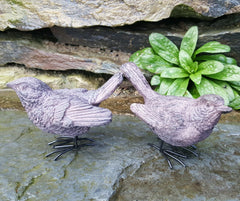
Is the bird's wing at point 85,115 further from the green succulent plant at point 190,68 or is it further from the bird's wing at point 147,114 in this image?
the green succulent plant at point 190,68

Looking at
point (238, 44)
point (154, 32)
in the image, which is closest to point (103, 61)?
point (154, 32)

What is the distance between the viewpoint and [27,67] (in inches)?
154

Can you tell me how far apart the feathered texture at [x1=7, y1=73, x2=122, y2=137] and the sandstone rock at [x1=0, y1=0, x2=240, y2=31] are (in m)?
1.34

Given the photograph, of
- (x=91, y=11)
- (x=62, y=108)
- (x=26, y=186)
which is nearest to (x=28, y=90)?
(x=62, y=108)

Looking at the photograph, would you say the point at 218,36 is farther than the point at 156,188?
Yes

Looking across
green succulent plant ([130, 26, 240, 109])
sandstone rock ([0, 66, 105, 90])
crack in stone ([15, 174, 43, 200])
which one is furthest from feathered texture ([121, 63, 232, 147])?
sandstone rock ([0, 66, 105, 90])

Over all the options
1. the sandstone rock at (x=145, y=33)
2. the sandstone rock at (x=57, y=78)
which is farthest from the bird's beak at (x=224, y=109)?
the sandstone rock at (x=57, y=78)

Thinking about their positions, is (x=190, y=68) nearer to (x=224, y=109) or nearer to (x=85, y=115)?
(x=224, y=109)

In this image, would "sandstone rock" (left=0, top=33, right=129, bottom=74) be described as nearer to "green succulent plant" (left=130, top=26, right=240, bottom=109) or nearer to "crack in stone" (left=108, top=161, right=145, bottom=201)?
"green succulent plant" (left=130, top=26, right=240, bottom=109)

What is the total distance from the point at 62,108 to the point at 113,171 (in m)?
0.61

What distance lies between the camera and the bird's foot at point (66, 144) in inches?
82.6

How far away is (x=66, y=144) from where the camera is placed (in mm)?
2264

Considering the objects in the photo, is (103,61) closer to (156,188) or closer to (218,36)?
(218,36)

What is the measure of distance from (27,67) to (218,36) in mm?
2803
